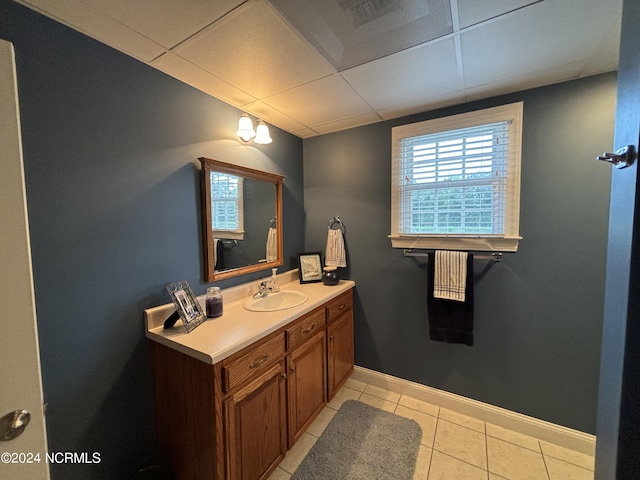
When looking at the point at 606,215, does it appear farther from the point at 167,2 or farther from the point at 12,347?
the point at 12,347

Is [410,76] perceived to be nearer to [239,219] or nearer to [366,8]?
[366,8]

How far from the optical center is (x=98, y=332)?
116cm

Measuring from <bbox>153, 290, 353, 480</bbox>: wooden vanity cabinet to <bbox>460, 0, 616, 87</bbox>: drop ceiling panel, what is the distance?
1719 mm

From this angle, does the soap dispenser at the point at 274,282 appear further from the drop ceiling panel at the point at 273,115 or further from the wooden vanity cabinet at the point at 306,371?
the drop ceiling panel at the point at 273,115

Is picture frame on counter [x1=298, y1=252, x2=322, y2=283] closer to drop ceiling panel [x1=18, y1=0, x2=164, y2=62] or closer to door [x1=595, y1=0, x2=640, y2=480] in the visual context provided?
drop ceiling panel [x1=18, y1=0, x2=164, y2=62]

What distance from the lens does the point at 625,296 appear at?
70 cm

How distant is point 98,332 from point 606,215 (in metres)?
2.75

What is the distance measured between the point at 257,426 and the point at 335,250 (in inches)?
53.8

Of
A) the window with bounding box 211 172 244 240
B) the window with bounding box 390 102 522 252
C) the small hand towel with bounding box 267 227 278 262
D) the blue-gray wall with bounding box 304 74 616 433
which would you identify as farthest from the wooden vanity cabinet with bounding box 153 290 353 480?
the window with bounding box 390 102 522 252

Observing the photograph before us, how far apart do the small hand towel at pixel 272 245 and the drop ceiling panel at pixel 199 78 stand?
974 mm

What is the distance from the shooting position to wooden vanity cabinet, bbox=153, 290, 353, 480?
3.65 ft

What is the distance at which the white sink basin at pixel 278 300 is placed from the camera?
5.75 ft

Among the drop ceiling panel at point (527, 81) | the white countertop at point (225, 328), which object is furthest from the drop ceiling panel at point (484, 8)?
the white countertop at point (225, 328)

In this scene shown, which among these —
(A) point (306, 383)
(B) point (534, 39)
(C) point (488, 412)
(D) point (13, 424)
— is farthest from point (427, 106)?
(D) point (13, 424)
